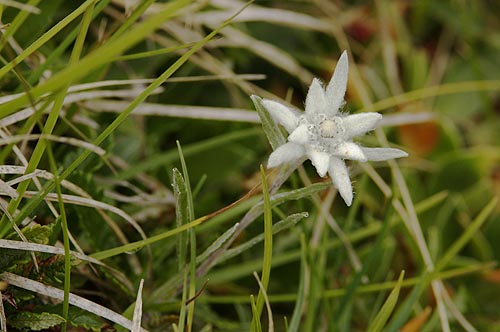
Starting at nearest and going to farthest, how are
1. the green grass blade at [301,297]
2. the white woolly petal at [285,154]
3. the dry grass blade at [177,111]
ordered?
the white woolly petal at [285,154] < the green grass blade at [301,297] < the dry grass blade at [177,111]

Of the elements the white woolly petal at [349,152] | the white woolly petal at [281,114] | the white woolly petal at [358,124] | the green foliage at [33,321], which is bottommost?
the green foliage at [33,321]

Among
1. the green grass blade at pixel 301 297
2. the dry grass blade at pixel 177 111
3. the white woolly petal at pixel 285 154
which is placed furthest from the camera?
the dry grass blade at pixel 177 111

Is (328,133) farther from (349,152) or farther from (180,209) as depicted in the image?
(180,209)

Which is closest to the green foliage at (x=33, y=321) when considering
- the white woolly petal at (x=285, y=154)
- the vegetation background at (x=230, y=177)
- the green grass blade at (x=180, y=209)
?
the vegetation background at (x=230, y=177)

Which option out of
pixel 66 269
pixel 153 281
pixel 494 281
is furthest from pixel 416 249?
→ pixel 66 269

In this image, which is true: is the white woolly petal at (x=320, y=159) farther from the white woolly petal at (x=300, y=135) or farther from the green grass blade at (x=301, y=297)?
the green grass blade at (x=301, y=297)

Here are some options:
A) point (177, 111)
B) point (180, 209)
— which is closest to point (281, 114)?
point (180, 209)

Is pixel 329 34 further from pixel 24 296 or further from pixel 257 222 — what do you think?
pixel 24 296
